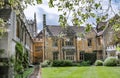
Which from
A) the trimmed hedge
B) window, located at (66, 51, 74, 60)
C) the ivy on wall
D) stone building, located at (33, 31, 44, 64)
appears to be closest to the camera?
the ivy on wall

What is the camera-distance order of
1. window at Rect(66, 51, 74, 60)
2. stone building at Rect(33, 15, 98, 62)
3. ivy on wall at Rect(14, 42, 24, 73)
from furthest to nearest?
window at Rect(66, 51, 74, 60) → stone building at Rect(33, 15, 98, 62) → ivy on wall at Rect(14, 42, 24, 73)

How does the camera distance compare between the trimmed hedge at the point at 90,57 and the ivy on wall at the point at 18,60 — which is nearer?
the ivy on wall at the point at 18,60

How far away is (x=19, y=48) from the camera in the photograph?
28922 mm

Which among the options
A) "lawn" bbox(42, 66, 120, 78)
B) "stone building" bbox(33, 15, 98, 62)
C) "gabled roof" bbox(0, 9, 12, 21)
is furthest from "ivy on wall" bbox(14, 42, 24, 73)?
"stone building" bbox(33, 15, 98, 62)

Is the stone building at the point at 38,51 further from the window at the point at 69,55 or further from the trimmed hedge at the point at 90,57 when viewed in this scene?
the trimmed hedge at the point at 90,57

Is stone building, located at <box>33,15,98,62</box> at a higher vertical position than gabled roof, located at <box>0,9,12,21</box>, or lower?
lower

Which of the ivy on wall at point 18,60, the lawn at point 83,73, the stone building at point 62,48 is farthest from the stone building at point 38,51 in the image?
the ivy on wall at point 18,60

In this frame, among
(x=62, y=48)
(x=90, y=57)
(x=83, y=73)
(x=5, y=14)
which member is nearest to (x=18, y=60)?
(x=5, y=14)

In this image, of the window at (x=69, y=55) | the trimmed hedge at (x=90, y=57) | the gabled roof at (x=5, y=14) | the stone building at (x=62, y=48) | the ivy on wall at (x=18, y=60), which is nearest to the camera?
the gabled roof at (x=5, y=14)

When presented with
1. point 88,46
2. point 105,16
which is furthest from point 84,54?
point 105,16

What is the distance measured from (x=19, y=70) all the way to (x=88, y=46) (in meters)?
33.3

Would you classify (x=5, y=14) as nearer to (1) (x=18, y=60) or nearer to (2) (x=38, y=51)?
(1) (x=18, y=60)

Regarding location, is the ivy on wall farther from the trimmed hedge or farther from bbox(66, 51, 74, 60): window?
the trimmed hedge

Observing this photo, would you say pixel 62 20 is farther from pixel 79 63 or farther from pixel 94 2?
pixel 79 63
